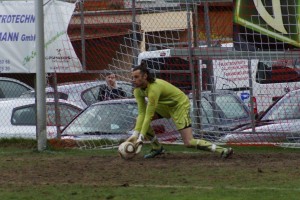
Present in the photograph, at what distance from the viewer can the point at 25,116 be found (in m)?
18.4

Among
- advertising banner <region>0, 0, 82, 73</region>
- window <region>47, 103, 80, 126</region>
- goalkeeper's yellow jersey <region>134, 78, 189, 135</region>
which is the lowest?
window <region>47, 103, 80, 126</region>

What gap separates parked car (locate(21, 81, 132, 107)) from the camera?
18547 mm

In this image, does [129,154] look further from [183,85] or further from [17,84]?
[17,84]

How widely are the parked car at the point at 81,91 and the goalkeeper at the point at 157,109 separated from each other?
11.6 feet

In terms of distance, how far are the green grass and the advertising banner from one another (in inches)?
66.0

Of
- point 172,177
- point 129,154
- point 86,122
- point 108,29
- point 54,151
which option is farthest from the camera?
point 108,29

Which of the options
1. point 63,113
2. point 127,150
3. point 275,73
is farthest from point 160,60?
point 127,150

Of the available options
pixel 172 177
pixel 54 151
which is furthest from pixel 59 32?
pixel 172 177

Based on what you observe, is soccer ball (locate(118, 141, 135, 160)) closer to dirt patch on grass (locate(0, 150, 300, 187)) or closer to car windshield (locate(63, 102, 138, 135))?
dirt patch on grass (locate(0, 150, 300, 187))

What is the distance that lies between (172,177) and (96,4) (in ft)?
21.1

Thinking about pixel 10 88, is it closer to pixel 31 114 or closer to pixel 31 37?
pixel 31 114

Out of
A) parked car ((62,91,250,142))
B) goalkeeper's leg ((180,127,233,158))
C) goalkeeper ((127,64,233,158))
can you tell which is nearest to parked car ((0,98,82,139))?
parked car ((62,91,250,142))

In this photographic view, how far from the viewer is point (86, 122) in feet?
57.0

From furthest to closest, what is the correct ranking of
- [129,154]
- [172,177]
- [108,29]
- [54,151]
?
[108,29] < [54,151] < [129,154] < [172,177]
